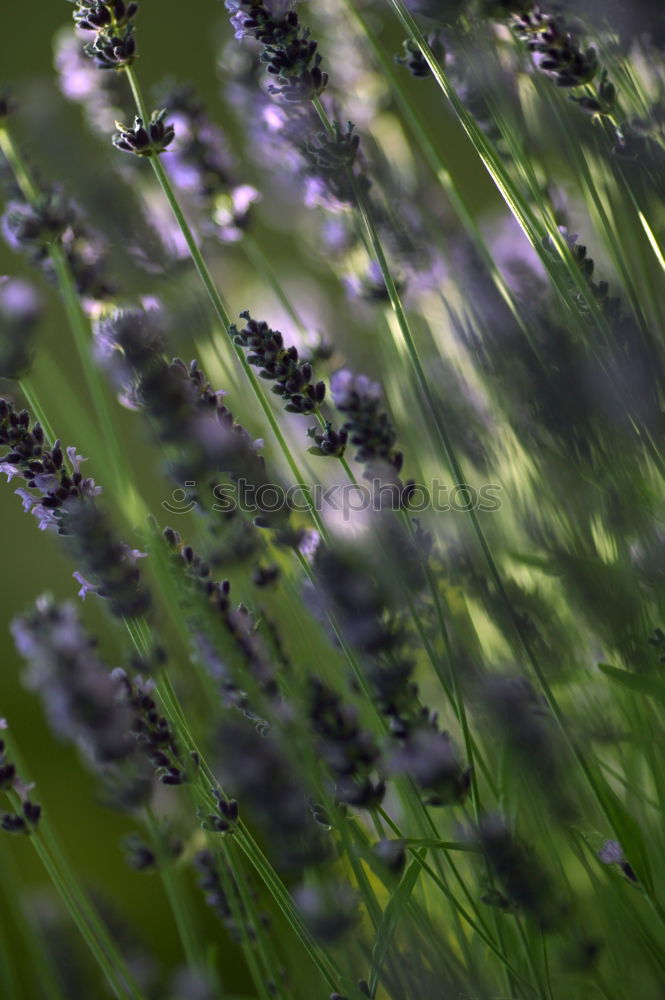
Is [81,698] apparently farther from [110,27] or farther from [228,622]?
[110,27]

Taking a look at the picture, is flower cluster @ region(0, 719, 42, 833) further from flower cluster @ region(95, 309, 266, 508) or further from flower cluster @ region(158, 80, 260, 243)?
flower cluster @ region(158, 80, 260, 243)

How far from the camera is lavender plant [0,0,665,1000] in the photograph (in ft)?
1.35

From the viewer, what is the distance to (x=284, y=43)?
0.45 m

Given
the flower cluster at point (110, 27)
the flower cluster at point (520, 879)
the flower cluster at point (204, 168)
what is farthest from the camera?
the flower cluster at point (204, 168)

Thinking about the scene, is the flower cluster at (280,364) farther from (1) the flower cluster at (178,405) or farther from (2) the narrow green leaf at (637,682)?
(2) the narrow green leaf at (637,682)

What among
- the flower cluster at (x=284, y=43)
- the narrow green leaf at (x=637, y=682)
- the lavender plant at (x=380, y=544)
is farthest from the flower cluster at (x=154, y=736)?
the flower cluster at (x=284, y=43)

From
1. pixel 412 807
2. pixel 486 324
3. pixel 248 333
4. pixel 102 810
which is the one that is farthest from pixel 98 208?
pixel 102 810

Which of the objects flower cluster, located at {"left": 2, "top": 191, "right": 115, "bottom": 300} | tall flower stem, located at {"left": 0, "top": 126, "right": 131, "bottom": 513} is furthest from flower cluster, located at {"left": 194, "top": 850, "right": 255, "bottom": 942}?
flower cluster, located at {"left": 2, "top": 191, "right": 115, "bottom": 300}

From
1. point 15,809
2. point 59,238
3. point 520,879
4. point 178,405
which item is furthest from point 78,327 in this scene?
point 520,879

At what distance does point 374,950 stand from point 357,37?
0.68 metres

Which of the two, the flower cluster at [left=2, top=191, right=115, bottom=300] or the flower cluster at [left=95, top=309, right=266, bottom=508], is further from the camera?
the flower cluster at [left=2, top=191, right=115, bottom=300]

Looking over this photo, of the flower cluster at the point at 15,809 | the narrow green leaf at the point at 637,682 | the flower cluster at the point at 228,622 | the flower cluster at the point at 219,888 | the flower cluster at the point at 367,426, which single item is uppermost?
the flower cluster at the point at 367,426

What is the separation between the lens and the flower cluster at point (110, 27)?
0.48m

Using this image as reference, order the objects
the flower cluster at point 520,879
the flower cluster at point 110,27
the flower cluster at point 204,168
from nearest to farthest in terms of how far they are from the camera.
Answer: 1. the flower cluster at point 520,879
2. the flower cluster at point 110,27
3. the flower cluster at point 204,168
